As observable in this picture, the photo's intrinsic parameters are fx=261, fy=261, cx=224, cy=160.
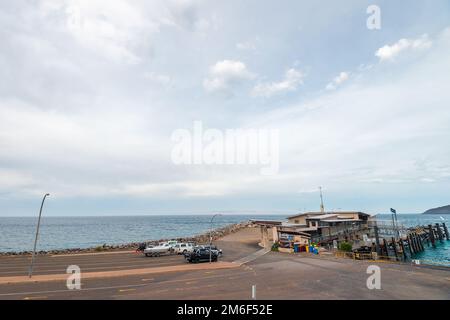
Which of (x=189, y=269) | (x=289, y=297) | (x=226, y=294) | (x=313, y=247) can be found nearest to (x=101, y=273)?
(x=189, y=269)

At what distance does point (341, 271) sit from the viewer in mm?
26906

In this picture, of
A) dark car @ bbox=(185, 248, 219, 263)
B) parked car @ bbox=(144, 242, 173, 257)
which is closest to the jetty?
dark car @ bbox=(185, 248, 219, 263)

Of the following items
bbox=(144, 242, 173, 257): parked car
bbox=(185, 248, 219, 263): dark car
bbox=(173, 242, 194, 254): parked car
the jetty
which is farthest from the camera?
bbox=(173, 242, 194, 254): parked car

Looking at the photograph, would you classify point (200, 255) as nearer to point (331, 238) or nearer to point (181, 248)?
point (181, 248)

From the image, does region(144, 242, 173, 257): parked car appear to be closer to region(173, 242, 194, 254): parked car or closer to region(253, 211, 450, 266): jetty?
region(173, 242, 194, 254): parked car

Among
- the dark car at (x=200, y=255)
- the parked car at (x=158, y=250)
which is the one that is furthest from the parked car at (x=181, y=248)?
the dark car at (x=200, y=255)

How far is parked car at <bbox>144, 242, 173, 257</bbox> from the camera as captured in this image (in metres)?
42.7

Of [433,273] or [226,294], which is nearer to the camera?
[226,294]

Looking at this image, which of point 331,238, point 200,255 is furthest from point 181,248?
point 331,238
